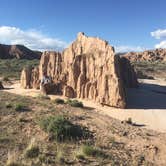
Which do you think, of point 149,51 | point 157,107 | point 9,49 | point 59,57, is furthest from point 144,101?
point 149,51

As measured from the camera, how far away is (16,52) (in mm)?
104250

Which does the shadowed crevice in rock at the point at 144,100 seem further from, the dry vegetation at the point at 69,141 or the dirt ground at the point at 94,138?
the dry vegetation at the point at 69,141

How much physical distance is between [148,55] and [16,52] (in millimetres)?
52653

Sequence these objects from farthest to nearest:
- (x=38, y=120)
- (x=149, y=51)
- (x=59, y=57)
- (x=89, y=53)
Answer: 1. (x=149, y=51)
2. (x=59, y=57)
3. (x=89, y=53)
4. (x=38, y=120)

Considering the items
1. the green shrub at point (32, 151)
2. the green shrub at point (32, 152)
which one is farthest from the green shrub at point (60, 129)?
the green shrub at point (32, 152)

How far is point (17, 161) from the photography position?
10672 millimetres

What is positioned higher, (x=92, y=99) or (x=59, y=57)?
(x=59, y=57)

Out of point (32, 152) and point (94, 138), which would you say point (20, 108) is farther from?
point (32, 152)

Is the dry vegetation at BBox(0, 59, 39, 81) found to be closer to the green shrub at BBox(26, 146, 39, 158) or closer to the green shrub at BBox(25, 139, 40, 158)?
the green shrub at BBox(25, 139, 40, 158)

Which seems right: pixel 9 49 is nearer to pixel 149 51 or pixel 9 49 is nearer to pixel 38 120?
pixel 149 51

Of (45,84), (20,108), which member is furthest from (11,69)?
(20,108)

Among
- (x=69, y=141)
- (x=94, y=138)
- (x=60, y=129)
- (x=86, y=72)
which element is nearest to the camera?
(x=69, y=141)

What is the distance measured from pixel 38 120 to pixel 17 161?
511 centimetres

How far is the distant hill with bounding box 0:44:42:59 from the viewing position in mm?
100481
